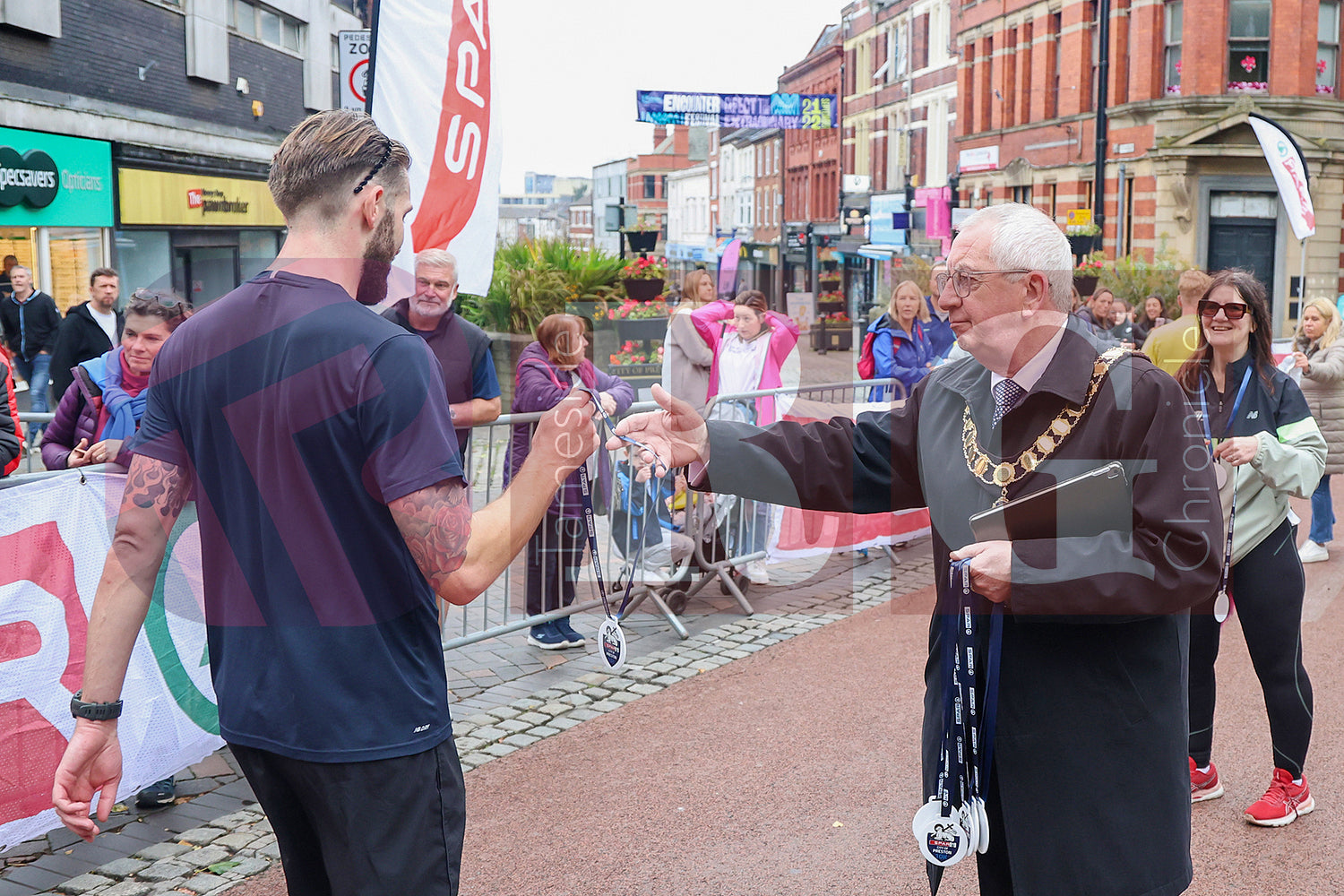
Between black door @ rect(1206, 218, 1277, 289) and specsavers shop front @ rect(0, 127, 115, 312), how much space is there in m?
24.3

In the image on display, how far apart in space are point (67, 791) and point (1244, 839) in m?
3.93

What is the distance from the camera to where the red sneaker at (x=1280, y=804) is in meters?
4.71

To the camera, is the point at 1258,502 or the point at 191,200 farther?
the point at 191,200

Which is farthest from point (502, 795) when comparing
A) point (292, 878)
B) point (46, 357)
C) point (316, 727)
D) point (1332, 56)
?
point (1332, 56)

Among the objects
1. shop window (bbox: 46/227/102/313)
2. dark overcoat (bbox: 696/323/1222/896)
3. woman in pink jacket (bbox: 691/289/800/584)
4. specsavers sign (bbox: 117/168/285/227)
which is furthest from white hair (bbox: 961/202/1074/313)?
shop window (bbox: 46/227/102/313)

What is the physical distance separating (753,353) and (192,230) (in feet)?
46.5

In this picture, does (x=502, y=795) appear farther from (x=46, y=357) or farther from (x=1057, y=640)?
(x=46, y=357)

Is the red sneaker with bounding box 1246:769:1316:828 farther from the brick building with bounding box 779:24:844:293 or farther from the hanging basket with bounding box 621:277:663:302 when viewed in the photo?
the brick building with bounding box 779:24:844:293

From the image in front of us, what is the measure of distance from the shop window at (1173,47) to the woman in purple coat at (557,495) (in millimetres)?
29019

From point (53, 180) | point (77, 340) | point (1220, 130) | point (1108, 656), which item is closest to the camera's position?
point (1108, 656)

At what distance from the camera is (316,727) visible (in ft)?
7.73

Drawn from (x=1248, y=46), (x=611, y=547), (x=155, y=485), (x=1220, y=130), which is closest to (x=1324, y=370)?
(x=611, y=547)

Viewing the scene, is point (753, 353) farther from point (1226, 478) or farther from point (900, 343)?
point (1226, 478)

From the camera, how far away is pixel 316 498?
2.34 m
